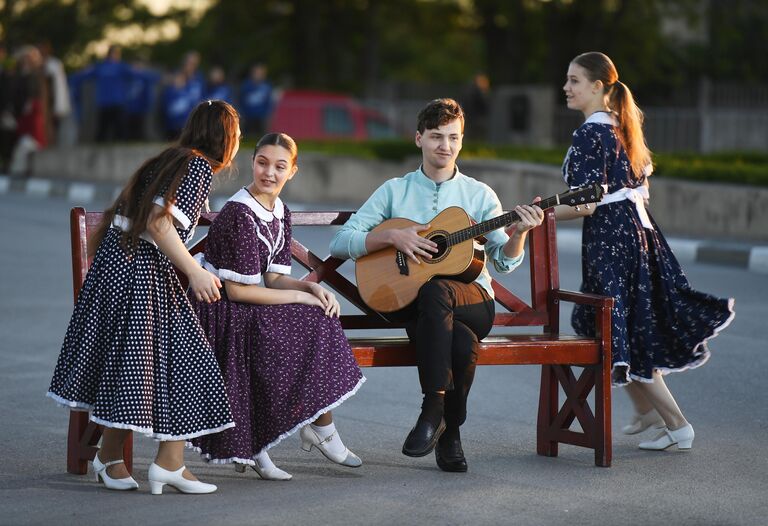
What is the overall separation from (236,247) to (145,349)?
538mm

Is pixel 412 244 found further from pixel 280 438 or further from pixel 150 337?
pixel 150 337

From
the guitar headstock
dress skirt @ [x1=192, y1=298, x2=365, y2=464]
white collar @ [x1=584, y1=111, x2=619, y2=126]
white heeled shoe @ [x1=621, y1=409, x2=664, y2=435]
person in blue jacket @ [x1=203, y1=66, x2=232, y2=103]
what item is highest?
person in blue jacket @ [x1=203, y1=66, x2=232, y2=103]

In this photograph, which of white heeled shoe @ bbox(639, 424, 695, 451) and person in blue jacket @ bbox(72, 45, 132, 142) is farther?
person in blue jacket @ bbox(72, 45, 132, 142)

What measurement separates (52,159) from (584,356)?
17391 millimetres

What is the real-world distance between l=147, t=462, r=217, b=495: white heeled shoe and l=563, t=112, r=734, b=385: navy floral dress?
185 centimetres

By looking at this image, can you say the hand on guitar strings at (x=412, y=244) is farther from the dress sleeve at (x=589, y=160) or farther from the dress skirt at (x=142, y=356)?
the dress skirt at (x=142, y=356)

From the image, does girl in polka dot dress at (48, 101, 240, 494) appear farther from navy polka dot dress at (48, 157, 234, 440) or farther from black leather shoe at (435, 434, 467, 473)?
black leather shoe at (435, 434, 467, 473)

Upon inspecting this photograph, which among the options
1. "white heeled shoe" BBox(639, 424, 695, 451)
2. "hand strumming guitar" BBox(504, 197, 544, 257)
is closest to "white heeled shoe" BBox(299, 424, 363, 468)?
"hand strumming guitar" BBox(504, 197, 544, 257)

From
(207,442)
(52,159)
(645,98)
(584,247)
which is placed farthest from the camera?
(645,98)

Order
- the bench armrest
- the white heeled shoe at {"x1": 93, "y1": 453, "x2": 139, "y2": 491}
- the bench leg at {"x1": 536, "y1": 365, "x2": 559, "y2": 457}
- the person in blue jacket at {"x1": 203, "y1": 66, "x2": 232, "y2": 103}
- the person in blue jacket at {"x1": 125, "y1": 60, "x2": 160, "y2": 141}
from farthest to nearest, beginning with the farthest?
the person in blue jacket at {"x1": 203, "y1": 66, "x2": 232, "y2": 103} < the person in blue jacket at {"x1": 125, "y1": 60, "x2": 160, "y2": 141} < the bench leg at {"x1": 536, "y1": 365, "x2": 559, "y2": 457} < the bench armrest < the white heeled shoe at {"x1": 93, "y1": 453, "x2": 139, "y2": 491}

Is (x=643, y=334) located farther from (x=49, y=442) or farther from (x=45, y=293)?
(x=45, y=293)

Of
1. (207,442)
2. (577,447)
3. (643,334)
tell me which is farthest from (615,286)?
(207,442)

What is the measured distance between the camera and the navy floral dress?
249 inches

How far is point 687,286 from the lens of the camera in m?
6.39
